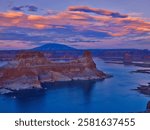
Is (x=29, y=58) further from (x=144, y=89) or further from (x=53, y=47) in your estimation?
(x=144, y=89)

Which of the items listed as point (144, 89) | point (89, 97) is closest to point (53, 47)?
point (89, 97)

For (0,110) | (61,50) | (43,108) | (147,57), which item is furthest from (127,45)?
(0,110)

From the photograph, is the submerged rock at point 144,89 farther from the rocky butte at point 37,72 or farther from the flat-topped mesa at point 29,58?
the flat-topped mesa at point 29,58

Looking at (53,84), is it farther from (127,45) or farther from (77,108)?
(127,45)

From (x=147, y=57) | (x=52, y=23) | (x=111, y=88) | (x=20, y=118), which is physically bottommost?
(x=20, y=118)

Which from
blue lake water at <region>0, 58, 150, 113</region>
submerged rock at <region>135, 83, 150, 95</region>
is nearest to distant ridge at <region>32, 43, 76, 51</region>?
blue lake water at <region>0, 58, 150, 113</region>

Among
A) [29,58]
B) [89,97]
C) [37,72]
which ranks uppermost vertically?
[29,58]
